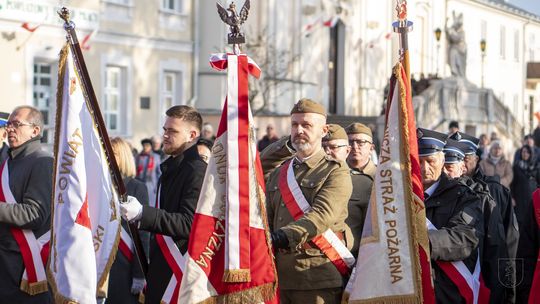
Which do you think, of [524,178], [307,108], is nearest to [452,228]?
[307,108]

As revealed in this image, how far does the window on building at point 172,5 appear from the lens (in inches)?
1069

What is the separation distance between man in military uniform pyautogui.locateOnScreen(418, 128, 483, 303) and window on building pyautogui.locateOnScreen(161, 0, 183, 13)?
2102 cm

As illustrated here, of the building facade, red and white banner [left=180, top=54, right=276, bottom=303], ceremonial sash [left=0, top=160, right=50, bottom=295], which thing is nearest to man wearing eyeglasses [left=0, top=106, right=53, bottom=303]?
ceremonial sash [left=0, top=160, right=50, bottom=295]

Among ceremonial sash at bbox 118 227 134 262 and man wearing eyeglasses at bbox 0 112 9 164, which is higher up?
man wearing eyeglasses at bbox 0 112 9 164

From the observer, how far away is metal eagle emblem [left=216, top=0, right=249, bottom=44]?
5.70 m

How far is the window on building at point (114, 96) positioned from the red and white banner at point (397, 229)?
19.7 metres

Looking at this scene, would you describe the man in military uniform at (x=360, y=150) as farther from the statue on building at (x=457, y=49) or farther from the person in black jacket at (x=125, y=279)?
the statue on building at (x=457, y=49)

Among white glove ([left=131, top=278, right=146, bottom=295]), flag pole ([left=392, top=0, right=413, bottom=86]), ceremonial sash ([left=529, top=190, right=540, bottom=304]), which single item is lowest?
white glove ([left=131, top=278, right=146, bottom=295])

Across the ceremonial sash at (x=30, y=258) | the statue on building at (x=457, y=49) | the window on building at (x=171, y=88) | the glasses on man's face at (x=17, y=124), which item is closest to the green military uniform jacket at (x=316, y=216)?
the ceremonial sash at (x=30, y=258)

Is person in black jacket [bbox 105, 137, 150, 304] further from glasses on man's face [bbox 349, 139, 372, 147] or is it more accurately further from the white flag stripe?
the white flag stripe

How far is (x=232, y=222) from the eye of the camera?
18.7 ft

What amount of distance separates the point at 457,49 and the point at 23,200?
34619mm

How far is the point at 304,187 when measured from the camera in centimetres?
618

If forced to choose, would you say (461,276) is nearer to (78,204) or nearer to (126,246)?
(78,204)
